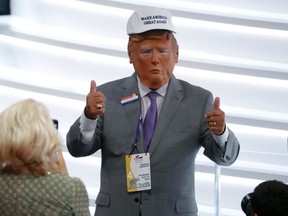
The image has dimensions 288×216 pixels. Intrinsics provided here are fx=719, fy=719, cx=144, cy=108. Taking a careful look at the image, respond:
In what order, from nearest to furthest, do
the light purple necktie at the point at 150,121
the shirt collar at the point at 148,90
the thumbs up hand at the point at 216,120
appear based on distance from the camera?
the thumbs up hand at the point at 216,120 < the light purple necktie at the point at 150,121 < the shirt collar at the point at 148,90

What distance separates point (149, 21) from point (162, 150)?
2.04 feet

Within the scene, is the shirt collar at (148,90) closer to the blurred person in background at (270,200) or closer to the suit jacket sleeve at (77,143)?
the suit jacket sleeve at (77,143)

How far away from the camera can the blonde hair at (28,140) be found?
253 cm

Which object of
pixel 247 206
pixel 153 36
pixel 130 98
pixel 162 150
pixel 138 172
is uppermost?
pixel 153 36

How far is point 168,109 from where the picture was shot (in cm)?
343

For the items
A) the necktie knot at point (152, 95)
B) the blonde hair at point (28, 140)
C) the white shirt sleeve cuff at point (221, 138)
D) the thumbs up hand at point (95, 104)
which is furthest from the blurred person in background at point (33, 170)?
the necktie knot at point (152, 95)

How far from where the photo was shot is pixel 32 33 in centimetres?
524

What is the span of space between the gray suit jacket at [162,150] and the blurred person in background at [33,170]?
0.71m

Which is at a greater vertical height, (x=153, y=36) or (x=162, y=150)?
(x=153, y=36)

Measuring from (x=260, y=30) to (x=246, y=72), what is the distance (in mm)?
304

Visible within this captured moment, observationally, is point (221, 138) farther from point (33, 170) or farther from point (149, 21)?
point (33, 170)

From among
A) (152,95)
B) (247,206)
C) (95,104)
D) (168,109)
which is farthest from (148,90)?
(247,206)

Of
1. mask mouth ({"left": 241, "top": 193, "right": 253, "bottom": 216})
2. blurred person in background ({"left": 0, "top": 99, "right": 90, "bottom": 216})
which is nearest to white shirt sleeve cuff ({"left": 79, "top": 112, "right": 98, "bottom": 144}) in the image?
blurred person in background ({"left": 0, "top": 99, "right": 90, "bottom": 216})

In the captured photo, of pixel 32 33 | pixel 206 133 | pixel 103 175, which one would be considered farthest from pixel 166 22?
pixel 32 33
